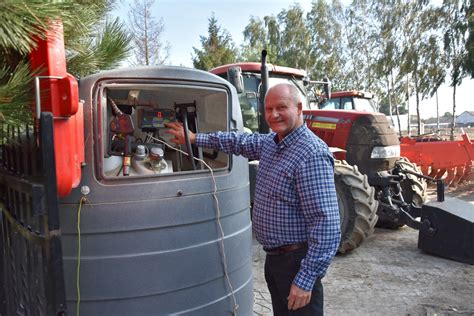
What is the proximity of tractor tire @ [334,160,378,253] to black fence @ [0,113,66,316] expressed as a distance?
131 inches

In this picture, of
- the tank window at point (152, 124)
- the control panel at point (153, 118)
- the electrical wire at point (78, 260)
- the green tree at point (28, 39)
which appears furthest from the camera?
the control panel at point (153, 118)

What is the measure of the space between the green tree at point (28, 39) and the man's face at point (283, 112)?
943mm

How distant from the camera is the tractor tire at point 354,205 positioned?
4.80 metres

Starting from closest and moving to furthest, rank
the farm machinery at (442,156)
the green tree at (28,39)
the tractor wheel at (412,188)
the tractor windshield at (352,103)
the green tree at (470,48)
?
1. the green tree at (28,39)
2. the tractor wheel at (412,188)
3. the farm machinery at (442,156)
4. the tractor windshield at (352,103)
5. the green tree at (470,48)

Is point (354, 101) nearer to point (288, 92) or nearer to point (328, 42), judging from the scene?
point (288, 92)

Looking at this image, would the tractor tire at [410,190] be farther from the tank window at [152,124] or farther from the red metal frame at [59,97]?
the red metal frame at [59,97]

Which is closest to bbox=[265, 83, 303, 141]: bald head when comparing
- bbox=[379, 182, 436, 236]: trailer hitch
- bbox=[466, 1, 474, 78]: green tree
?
bbox=[379, 182, 436, 236]: trailer hitch

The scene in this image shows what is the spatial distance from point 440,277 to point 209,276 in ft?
9.65

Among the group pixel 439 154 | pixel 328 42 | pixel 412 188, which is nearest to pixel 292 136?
pixel 412 188

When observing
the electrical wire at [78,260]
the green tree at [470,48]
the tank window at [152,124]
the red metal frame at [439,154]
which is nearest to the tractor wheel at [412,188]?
the red metal frame at [439,154]

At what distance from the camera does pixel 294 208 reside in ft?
6.71

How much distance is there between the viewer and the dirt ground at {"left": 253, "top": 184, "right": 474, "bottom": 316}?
3.65 m

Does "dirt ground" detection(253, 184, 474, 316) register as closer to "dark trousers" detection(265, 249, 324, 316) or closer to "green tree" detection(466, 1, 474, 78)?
"dark trousers" detection(265, 249, 324, 316)

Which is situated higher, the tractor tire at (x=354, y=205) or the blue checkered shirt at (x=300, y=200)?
the blue checkered shirt at (x=300, y=200)
